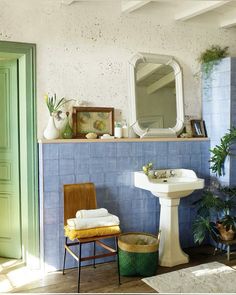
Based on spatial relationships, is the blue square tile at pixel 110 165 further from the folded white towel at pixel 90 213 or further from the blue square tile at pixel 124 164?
the folded white towel at pixel 90 213

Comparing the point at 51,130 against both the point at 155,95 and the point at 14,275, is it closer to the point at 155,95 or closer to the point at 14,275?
the point at 155,95

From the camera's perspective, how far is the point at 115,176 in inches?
156

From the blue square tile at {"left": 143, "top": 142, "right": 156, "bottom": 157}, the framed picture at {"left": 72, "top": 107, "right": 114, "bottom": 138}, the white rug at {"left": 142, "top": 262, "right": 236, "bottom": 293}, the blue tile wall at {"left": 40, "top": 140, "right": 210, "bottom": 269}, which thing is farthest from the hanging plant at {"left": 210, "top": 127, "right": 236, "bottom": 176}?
the framed picture at {"left": 72, "top": 107, "right": 114, "bottom": 138}

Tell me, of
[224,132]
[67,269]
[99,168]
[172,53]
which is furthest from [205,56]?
[67,269]

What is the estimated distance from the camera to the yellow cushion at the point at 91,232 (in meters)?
3.25

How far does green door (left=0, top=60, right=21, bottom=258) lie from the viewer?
386cm

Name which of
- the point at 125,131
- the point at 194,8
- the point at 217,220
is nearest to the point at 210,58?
the point at 194,8

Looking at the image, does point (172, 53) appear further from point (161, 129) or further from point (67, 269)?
point (67, 269)

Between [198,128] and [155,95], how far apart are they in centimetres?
72

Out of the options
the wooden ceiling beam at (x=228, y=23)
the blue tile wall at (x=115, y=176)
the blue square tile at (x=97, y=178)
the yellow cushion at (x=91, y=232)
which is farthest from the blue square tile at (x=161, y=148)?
the wooden ceiling beam at (x=228, y=23)

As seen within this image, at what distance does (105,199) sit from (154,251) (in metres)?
0.77

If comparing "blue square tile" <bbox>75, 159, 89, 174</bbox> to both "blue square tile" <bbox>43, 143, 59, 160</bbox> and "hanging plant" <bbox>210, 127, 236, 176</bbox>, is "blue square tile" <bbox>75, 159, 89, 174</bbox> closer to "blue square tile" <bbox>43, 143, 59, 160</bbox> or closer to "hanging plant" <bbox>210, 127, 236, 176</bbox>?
"blue square tile" <bbox>43, 143, 59, 160</bbox>

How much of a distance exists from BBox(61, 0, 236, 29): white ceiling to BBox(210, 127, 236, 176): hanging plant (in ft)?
4.47

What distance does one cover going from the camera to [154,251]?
353 centimetres
